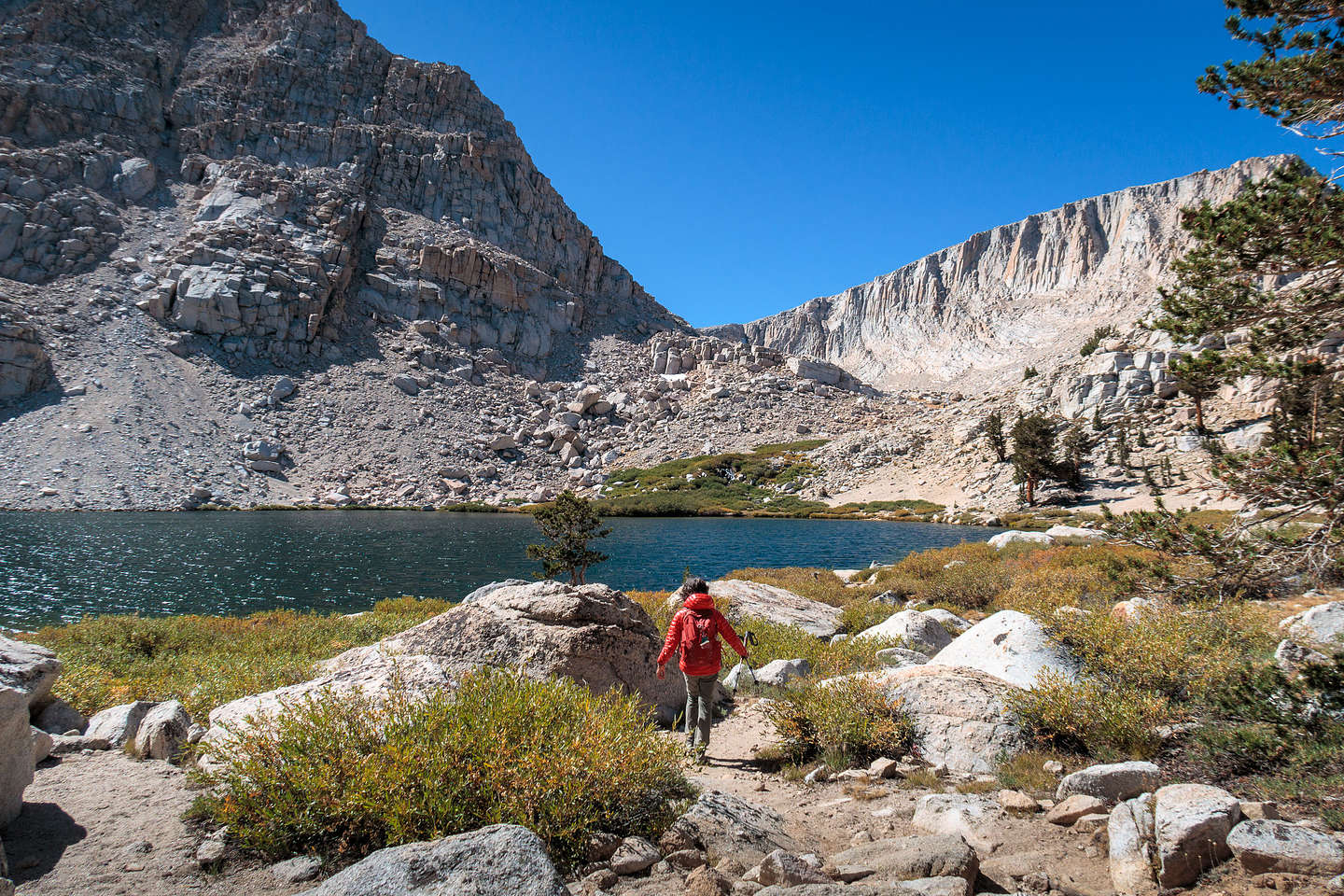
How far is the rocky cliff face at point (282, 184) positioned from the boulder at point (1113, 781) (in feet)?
332

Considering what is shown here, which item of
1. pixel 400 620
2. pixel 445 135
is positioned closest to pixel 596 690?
pixel 400 620

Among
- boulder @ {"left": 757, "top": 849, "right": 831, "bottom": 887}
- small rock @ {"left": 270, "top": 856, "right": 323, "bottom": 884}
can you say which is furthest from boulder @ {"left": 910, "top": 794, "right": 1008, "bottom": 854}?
small rock @ {"left": 270, "top": 856, "right": 323, "bottom": 884}

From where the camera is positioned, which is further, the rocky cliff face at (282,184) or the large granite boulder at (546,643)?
the rocky cliff face at (282,184)

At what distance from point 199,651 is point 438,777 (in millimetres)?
13856

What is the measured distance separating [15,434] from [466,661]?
7892 centimetres

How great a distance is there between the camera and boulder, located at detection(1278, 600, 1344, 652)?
25.3ft

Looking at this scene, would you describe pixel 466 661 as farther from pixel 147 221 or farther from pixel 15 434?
pixel 147 221

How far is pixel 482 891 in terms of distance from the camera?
3645mm

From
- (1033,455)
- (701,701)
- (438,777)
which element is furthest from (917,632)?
(1033,455)

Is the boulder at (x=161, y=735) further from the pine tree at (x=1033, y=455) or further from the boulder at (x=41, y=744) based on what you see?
the pine tree at (x=1033, y=455)

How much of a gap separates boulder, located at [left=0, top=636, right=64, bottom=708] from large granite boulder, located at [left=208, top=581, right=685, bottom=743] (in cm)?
265

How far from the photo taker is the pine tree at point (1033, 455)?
56.8m

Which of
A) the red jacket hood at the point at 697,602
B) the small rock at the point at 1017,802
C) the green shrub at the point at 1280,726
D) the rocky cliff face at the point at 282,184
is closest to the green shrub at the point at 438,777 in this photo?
the red jacket hood at the point at 697,602

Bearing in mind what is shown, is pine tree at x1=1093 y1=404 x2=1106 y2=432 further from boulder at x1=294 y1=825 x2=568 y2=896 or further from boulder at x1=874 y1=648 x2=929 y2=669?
boulder at x1=294 y1=825 x2=568 y2=896
